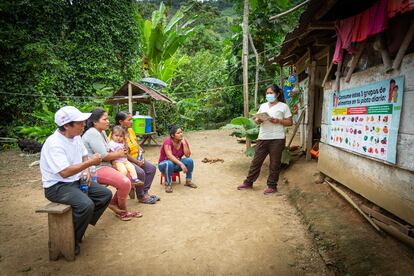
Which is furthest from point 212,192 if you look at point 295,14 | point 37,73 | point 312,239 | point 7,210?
point 37,73

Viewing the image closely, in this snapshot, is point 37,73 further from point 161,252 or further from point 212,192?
point 161,252

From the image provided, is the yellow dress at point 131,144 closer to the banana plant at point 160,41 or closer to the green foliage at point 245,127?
the green foliage at point 245,127

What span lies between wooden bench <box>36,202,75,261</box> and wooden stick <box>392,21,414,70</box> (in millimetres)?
3742

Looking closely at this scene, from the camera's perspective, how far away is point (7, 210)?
434 cm

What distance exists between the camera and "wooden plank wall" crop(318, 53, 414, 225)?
8.95 feet

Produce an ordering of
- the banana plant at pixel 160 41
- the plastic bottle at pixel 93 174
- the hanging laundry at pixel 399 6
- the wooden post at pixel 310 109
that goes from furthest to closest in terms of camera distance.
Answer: the banana plant at pixel 160 41 → the wooden post at pixel 310 109 → the plastic bottle at pixel 93 174 → the hanging laundry at pixel 399 6

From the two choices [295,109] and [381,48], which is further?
[295,109]

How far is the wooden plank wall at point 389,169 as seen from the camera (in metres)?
2.73

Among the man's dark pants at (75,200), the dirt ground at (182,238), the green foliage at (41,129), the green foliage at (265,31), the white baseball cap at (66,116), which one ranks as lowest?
the dirt ground at (182,238)

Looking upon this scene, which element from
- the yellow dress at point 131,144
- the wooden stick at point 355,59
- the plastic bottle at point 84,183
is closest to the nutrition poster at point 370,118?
the wooden stick at point 355,59

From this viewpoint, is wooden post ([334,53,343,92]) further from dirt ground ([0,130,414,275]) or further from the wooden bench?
the wooden bench

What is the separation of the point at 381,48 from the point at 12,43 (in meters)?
10.9

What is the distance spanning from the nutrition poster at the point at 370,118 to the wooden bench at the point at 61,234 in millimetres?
3467

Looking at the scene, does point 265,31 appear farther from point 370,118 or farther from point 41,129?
point 41,129
